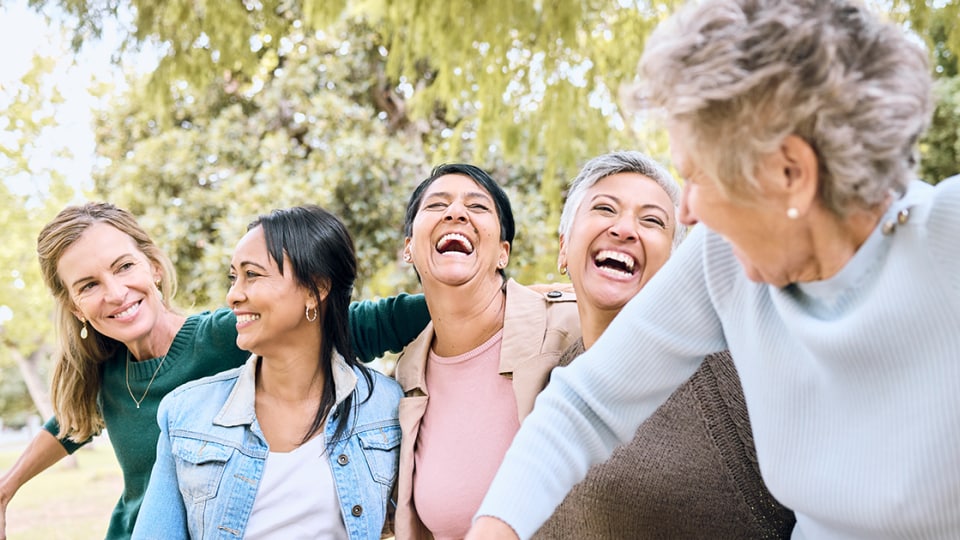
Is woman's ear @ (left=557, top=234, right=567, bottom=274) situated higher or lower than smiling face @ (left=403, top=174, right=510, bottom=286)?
lower

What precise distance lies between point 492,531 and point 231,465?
1.05 m

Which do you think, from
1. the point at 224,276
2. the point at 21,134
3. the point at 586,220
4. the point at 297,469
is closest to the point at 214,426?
the point at 297,469

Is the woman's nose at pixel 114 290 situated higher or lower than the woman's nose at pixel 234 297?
higher

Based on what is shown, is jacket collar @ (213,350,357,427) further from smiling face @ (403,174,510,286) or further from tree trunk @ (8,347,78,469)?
tree trunk @ (8,347,78,469)

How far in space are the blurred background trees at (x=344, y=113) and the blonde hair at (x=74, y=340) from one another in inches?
84.4

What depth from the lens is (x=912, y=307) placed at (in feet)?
3.67

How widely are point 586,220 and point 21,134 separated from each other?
9.79 metres

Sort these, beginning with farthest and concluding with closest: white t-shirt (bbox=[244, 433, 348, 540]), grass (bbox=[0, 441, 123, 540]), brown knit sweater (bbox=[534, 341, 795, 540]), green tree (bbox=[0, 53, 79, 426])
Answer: green tree (bbox=[0, 53, 79, 426]) < grass (bbox=[0, 441, 123, 540]) < white t-shirt (bbox=[244, 433, 348, 540]) < brown knit sweater (bbox=[534, 341, 795, 540])

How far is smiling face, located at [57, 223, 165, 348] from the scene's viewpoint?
249 cm

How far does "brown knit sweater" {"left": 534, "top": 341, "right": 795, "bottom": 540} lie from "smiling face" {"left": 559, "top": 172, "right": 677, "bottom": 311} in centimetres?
32

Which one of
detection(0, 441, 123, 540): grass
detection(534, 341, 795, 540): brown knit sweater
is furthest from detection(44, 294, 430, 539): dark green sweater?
detection(0, 441, 123, 540): grass

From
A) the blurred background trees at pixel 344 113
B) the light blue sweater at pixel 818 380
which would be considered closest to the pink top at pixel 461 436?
the light blue sweater at pixel 818 380

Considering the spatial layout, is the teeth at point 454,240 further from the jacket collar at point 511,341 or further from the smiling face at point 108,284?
the smiling face at point 108,284

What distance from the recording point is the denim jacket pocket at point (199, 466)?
2.14 meters
